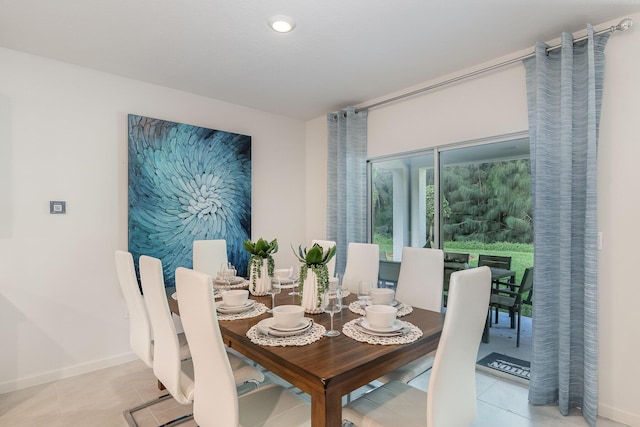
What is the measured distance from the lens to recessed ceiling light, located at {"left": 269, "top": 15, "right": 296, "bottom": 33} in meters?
2.25

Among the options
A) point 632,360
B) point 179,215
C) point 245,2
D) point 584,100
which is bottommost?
point 632,360

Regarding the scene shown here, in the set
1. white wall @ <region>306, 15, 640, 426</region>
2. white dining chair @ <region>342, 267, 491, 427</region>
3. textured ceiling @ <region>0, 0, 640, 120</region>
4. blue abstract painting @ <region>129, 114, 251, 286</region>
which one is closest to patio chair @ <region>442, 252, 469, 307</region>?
white wall @ <region>306, 15, 640, 426</region>

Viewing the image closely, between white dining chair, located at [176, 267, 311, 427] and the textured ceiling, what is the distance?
1.73m

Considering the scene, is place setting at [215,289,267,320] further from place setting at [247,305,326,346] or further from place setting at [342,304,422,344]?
place setting at [342,304,422,344]

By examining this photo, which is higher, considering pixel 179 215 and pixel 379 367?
pixel 179 215

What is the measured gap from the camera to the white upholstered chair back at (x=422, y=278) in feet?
8.01

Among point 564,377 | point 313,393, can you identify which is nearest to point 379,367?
point 313,393

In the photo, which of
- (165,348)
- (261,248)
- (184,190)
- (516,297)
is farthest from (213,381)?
(516,297)

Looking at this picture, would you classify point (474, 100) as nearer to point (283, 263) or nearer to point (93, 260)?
point (283, 263)

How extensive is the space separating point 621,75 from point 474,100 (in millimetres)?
991

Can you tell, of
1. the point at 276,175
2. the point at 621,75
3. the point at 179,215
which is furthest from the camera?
the point at 276,175

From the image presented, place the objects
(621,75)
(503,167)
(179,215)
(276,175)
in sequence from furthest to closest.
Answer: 1. (276,175)
2. (179,215)
3. (503,167)
4. (621,75)

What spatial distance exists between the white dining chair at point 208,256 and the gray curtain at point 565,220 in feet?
8.39

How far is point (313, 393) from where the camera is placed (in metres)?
1.26
